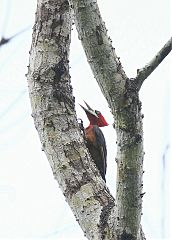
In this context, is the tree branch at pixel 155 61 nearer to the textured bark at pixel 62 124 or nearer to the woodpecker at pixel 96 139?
the textured bark at pixel 62 124

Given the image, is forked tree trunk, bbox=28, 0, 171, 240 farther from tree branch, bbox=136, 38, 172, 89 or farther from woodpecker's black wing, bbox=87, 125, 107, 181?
woodpecker's black wing, bbox=87, 125, 107, 181

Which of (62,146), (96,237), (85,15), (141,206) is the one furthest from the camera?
(62,146)

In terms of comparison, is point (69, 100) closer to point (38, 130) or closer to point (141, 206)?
point (38, 130)

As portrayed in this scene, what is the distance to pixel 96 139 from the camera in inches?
177

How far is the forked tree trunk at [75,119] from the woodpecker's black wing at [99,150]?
0.80 metres

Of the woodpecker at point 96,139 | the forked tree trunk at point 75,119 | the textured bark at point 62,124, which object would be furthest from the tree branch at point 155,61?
the woodpecker at point 96,139

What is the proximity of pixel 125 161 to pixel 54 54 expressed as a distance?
105 cm

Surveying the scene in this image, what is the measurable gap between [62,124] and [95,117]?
163cm

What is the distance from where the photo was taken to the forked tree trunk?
264 cm

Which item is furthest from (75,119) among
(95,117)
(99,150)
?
(95,117)

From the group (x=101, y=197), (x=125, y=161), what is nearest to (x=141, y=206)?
(x=125, y=161)

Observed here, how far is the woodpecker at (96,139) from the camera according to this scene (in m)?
4.27

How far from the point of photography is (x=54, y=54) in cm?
354

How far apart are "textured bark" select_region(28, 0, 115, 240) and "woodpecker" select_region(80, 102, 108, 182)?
75cm
